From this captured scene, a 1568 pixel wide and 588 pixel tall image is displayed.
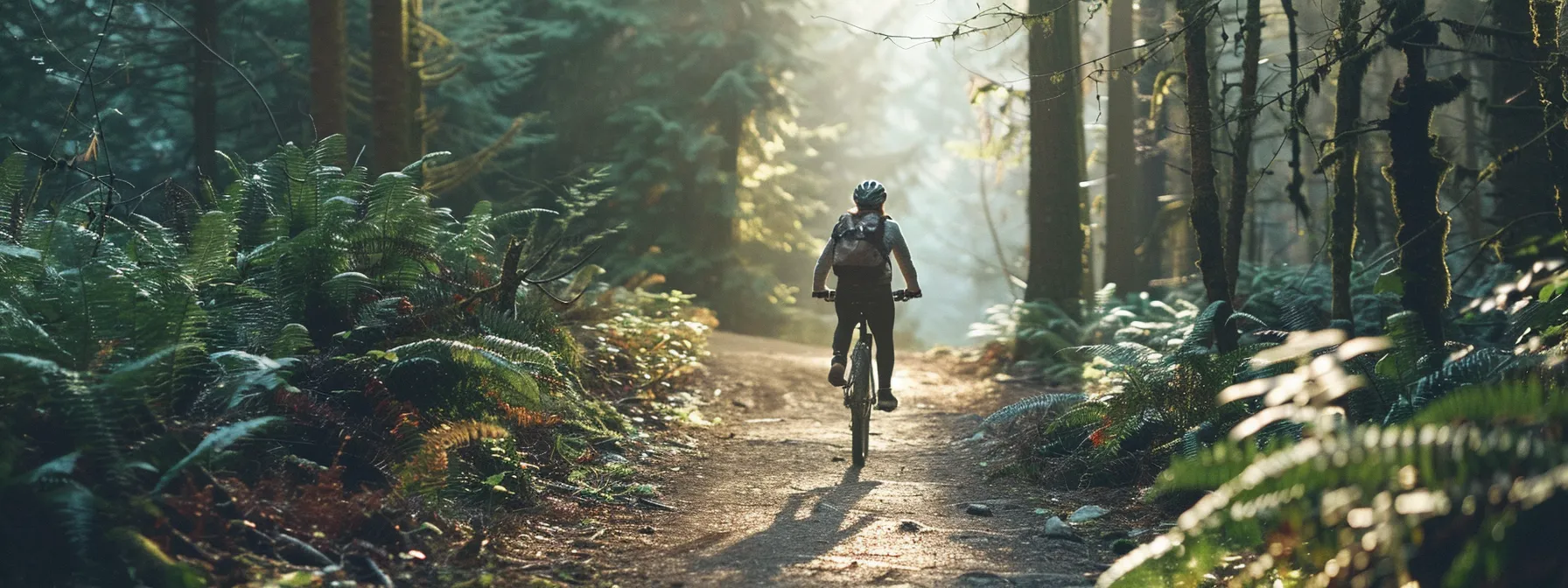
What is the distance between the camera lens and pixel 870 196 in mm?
7602

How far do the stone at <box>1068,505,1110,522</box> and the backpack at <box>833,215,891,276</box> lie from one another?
2.49m

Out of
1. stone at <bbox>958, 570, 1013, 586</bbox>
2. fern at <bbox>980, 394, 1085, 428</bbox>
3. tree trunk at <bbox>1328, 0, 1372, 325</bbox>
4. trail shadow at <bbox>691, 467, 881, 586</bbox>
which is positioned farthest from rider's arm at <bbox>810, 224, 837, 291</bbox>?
tree trunk at <bbox>1328, 0, 1372, 325</bbox>

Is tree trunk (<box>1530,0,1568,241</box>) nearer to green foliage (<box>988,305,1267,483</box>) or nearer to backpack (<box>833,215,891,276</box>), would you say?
green foliage (<box>988,305,1267,483</box>)

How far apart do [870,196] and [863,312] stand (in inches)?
33.8

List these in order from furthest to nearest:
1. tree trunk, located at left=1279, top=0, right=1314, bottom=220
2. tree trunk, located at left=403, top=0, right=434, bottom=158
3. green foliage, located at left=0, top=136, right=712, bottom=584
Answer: tree trunk, located at left=403, top=0, right=434, bottom=158, tree trunk, located at left=1279, top=0, right=1314, bottom=220, green foliage, located at left=0, top=136, right=712, bottom=584

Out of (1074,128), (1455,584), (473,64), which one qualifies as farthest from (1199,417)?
(473,64)

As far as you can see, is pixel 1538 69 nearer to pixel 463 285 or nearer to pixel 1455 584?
pixel 1455 584

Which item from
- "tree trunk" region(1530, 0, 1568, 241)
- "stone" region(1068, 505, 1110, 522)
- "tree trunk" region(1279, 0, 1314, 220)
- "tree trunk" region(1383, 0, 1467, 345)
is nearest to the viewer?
"stone" region(1068, 505, 1110, 522)

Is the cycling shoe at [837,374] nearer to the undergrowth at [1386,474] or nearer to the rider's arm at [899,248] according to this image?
the rider's arm at [899,248]

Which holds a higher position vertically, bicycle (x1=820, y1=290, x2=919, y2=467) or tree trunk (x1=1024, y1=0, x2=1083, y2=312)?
tree trunk (x1=1024, y1=0, x2=1083, y2=312)

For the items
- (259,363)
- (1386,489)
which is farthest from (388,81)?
(1386,489)

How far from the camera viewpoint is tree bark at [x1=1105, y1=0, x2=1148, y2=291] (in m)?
17.8

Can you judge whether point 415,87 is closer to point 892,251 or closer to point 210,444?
point 892,251

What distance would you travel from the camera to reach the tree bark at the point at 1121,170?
17.8 metres
